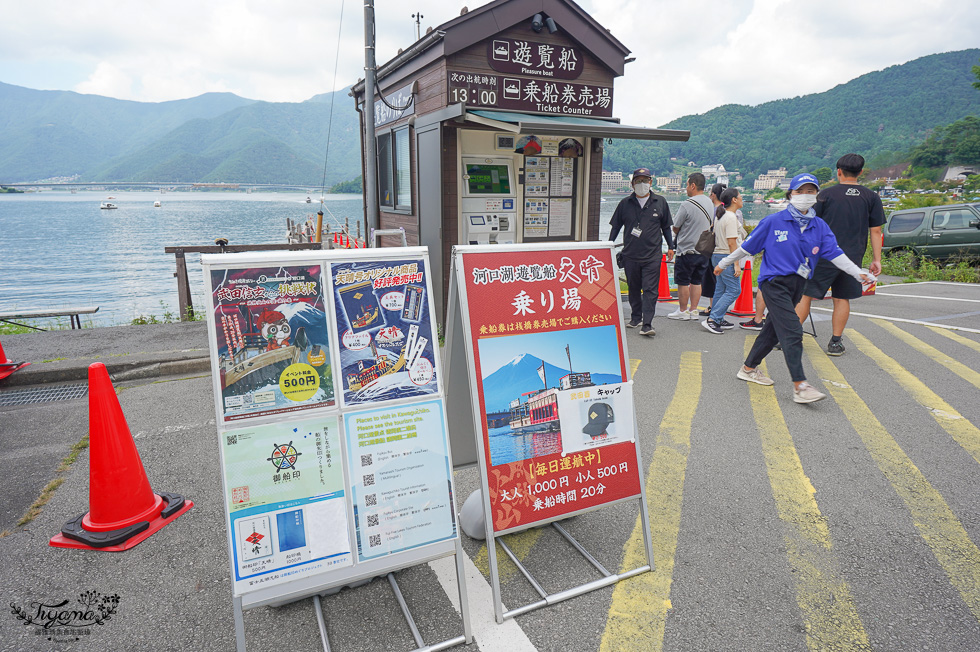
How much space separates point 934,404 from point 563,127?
16.4 ft

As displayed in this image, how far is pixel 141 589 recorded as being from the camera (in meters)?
2.65

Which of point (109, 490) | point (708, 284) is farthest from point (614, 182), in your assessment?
point (109, 490)

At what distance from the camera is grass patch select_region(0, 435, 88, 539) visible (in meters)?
3.24

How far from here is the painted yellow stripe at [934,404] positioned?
4289 millimetres

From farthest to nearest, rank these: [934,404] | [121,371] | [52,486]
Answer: [121,371] → [934,404] → [52,486]

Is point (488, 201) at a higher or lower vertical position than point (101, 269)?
higher

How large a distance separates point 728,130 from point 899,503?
5421 cm

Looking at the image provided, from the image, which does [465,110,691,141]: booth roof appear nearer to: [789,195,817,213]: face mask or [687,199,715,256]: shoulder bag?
[687,199,715,256]: shoulder bag

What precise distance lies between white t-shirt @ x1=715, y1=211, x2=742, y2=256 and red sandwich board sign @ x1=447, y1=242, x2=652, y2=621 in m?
5.43

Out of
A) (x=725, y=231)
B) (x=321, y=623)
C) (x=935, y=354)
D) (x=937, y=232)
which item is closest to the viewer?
(x=321, y=623)

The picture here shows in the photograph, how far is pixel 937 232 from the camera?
13.7 meters

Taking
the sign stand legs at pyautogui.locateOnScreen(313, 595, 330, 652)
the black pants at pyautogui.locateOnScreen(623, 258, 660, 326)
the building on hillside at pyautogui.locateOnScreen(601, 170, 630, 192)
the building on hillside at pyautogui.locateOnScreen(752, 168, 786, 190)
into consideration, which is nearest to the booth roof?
the black pants at pyautogui.locateOnScreen(623, 258, 660, 326)

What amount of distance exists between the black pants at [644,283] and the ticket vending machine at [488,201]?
1.86 m

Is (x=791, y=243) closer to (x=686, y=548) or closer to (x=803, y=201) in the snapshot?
(x=803, y=201)
